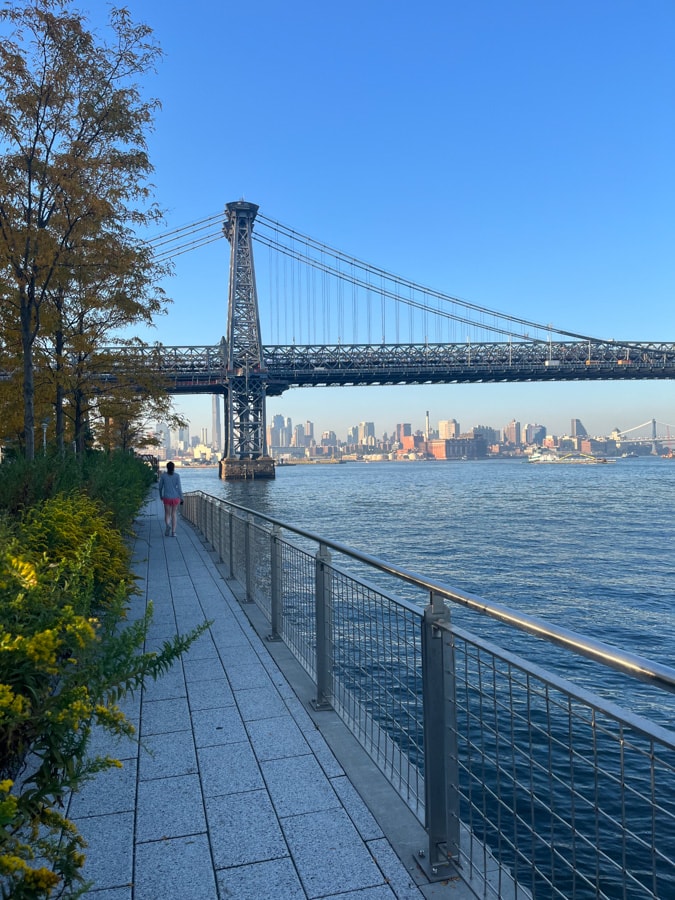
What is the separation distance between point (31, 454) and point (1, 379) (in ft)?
20.8

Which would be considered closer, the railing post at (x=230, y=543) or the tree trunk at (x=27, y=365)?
the railing post at (x=230, y=543)

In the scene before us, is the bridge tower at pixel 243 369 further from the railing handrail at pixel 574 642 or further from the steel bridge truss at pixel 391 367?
the railing handrail at pixel 574 642

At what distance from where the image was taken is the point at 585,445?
18488 cm

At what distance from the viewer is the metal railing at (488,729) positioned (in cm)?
199

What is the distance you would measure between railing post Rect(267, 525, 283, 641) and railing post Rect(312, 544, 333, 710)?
1492 millimetres

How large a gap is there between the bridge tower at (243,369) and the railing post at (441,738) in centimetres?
6336

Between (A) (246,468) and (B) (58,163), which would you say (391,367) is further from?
(B) (58,163)

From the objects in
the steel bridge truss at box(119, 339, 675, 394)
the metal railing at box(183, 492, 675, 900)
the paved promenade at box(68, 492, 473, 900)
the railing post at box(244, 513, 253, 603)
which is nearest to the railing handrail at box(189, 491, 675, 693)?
the metal railing at box(183, 492, 675, 900)

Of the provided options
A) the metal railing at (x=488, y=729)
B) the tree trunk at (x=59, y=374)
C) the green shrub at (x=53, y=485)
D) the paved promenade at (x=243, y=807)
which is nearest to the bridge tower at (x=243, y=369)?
the tree trunk at (x=59, y=374)

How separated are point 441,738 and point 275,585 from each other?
332 cm

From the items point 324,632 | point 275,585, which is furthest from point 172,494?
point 324,632

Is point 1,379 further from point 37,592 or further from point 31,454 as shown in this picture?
point 37,592

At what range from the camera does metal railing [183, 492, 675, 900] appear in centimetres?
199

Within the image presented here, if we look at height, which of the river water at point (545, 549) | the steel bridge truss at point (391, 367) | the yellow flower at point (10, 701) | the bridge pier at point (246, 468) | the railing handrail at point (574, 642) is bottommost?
the river water at point (545, 549)
